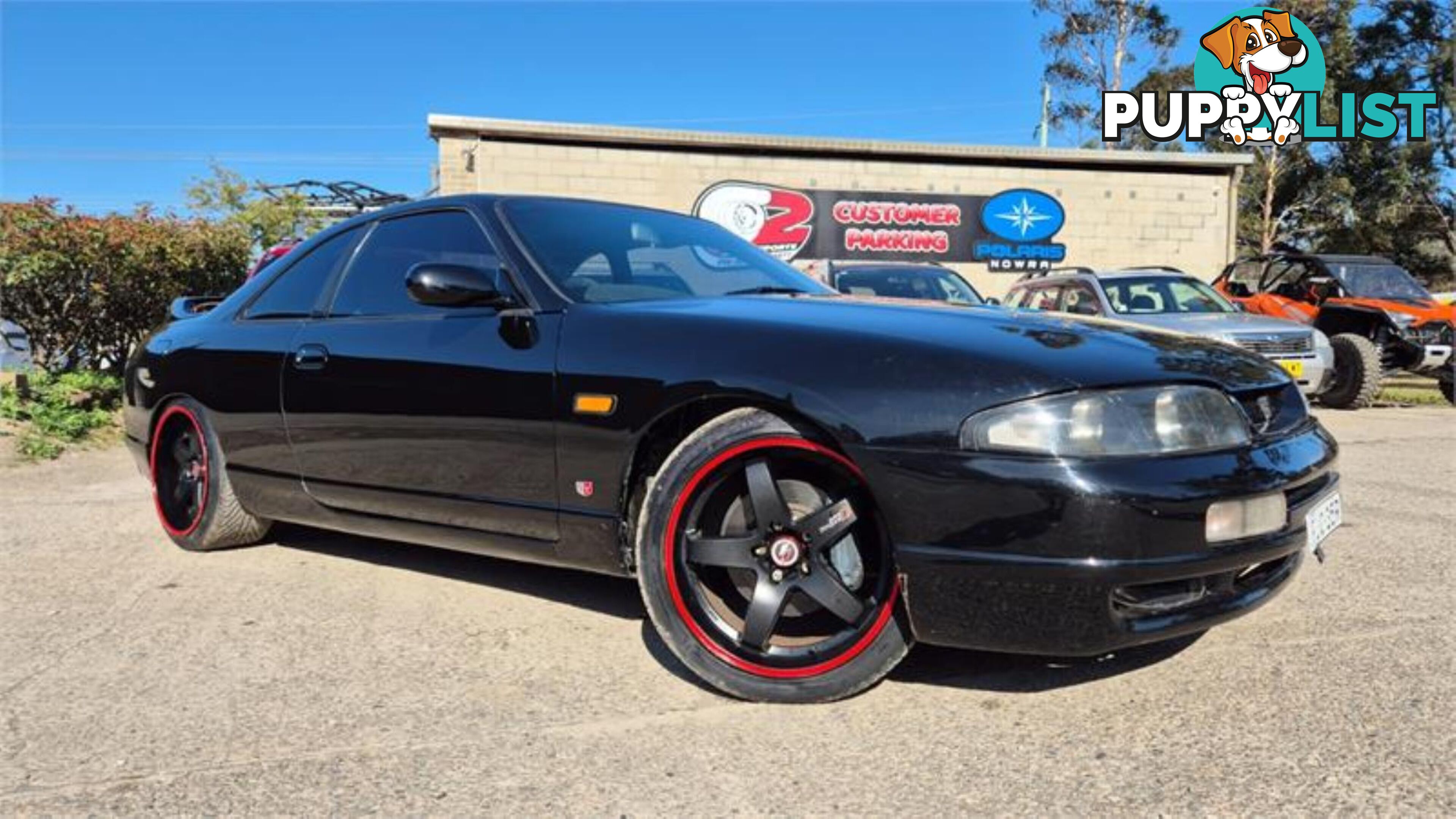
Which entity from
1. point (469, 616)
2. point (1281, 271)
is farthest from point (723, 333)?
point (1281, 271)

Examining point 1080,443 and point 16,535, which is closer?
point 1080,443

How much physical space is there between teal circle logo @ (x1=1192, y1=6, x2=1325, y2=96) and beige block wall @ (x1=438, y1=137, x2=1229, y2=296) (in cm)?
616

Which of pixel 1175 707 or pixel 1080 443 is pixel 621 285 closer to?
pixel 1080 443

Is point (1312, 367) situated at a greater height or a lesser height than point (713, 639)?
greater

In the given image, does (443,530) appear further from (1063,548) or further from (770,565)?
(1063,548)

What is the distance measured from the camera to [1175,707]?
102 inches

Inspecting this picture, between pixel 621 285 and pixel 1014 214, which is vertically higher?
pixel 1014 214

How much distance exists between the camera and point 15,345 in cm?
840

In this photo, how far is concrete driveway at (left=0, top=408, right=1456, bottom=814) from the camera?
7.16 feet

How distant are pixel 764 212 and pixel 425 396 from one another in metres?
13.3

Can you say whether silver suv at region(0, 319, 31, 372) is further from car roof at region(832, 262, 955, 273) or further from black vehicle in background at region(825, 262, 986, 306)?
car roof at region(832, 262, 955, 273)

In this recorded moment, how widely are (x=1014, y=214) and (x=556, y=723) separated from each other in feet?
52.0

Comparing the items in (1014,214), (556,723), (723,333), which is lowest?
(556,723)

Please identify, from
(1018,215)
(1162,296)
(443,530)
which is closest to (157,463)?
(443,530)
